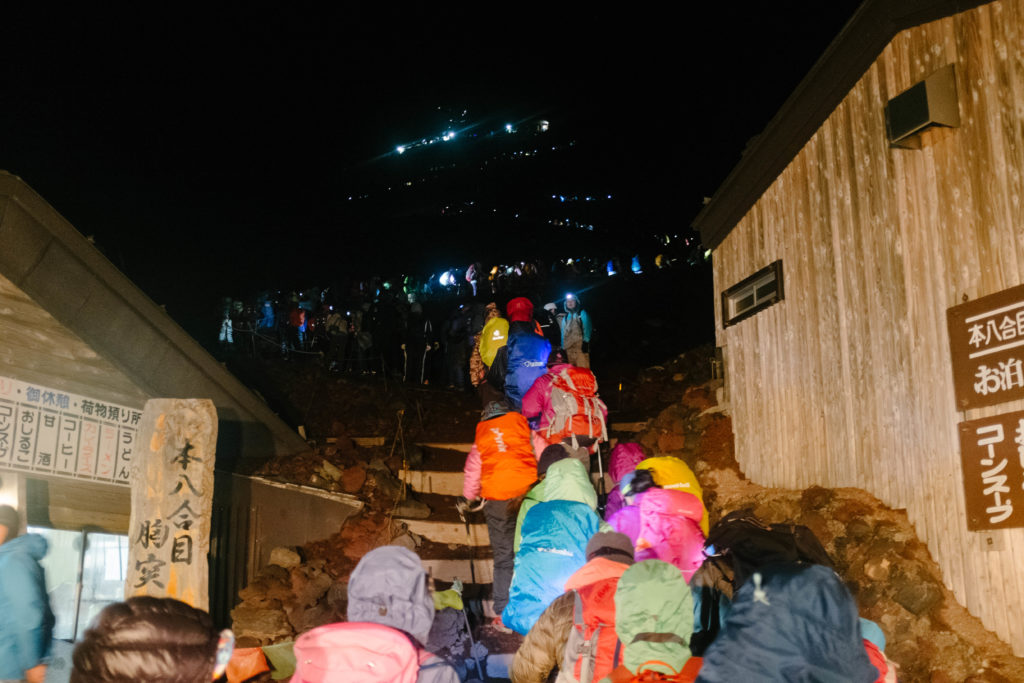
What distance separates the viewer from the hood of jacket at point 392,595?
3.70m

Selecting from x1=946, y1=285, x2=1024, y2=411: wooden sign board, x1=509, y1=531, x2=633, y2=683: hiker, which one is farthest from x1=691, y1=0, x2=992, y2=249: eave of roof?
x1=509, y1=531, x2=633, y2=683: hiker

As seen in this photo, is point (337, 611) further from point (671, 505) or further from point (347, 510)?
point (671, 505)

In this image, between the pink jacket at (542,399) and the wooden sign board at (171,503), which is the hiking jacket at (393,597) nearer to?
the wooden sign board at (171,503)

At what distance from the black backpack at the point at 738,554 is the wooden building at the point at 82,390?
22.2 ft

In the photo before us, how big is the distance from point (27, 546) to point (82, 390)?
14.5ft

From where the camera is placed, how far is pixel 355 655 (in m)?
3.24

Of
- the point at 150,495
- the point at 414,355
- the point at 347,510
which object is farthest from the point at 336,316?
the point at 150,495

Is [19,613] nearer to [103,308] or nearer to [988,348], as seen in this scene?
[103,308]

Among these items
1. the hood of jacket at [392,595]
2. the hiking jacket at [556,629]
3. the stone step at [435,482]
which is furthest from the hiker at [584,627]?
the stone step at [435,482]

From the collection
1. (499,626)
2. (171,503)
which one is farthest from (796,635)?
(171,503)

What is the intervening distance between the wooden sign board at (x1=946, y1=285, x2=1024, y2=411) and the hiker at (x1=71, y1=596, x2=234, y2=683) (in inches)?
219

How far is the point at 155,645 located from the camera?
243 centimetres

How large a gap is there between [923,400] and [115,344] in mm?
9348

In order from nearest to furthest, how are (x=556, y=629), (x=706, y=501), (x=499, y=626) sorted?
(x=556, y=629) → (x=499, y=626) → (x=706, y=501)
